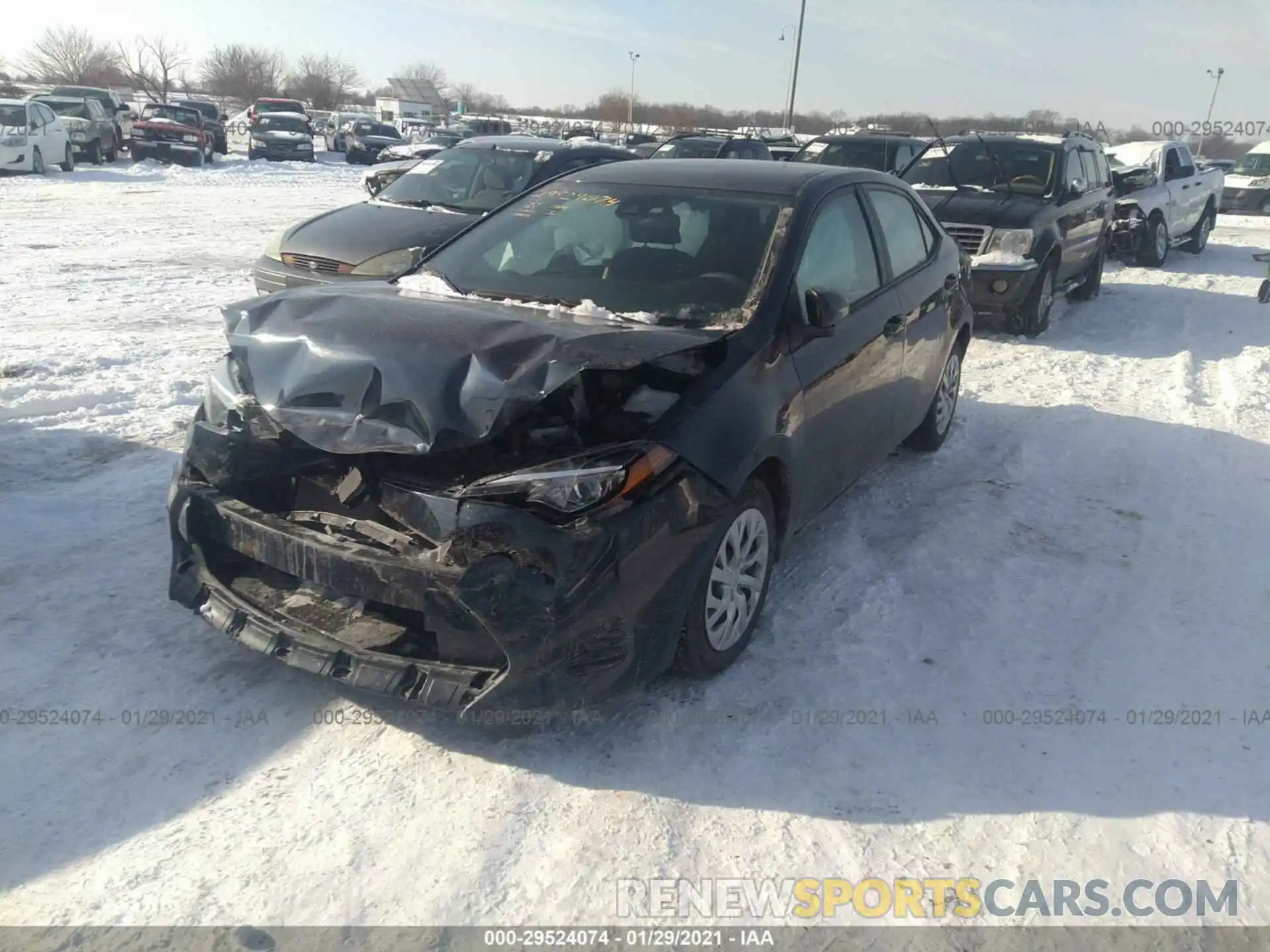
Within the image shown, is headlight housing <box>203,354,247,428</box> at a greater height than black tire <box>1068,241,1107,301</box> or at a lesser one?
greater

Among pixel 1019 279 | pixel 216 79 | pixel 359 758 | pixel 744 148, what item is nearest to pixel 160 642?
pixel 359 758

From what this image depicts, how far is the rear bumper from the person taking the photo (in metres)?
24.2

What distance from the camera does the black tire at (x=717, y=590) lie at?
10.8 feet

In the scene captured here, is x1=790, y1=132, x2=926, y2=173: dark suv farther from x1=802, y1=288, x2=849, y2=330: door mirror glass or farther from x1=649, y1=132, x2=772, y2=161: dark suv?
x1=802, y1=288, x2=849, y2=330: door mirror glass

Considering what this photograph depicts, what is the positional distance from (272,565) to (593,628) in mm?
1094

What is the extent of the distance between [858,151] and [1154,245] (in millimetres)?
4448

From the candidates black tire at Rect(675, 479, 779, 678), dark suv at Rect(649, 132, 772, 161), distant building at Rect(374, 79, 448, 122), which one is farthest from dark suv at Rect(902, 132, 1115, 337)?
distant building at Rect(374, 79, 448, 122)

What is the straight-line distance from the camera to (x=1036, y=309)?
929cm

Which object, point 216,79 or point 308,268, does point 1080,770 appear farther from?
point 216,79

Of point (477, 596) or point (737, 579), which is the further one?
point (737, 579)

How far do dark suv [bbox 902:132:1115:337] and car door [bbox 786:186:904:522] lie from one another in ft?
15.6

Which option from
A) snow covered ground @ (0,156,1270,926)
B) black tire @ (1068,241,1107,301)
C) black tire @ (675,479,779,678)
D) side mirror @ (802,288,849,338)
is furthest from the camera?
black tire @ (1068,241,1107,301)

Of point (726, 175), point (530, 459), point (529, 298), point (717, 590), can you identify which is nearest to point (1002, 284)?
point (726, 175)

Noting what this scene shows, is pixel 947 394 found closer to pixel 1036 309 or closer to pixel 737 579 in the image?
pixel 737 579
